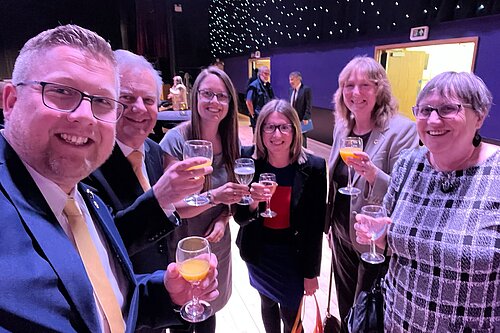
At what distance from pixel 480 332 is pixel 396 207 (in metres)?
0.57

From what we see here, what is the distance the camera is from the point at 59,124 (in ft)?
2.70

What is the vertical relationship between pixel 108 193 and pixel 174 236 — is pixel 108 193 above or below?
above

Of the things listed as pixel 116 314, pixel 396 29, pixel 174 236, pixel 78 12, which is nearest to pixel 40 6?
pixel 78 12

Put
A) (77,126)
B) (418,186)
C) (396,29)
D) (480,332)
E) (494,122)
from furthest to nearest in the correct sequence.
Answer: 1. (396,29)
2. (494,122)
3. (418,186)
4. (480,332)
5. (77,126)

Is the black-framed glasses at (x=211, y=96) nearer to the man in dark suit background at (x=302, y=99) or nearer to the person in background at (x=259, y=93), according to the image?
the man in dark suit background at (x=302, y=99)

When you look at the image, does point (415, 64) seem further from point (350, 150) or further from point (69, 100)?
point (69, 100)

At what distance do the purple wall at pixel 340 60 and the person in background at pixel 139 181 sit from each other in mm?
4505

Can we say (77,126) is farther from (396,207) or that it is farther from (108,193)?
(396,207)

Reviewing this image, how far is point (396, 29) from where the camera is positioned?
5.62 m

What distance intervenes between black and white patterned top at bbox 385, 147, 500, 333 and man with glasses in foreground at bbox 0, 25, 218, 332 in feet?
3.72

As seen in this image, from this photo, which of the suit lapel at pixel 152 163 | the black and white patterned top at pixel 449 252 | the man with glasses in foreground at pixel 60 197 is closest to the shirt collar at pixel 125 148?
the suit lapel at pixel 152 163

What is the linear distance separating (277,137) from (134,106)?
0.89m

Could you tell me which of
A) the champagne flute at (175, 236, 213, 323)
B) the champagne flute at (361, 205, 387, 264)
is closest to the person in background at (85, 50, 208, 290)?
the champagne flute at (175, 236, 213, 323)

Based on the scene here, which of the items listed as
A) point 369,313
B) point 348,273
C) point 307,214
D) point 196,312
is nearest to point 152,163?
point 196,312
